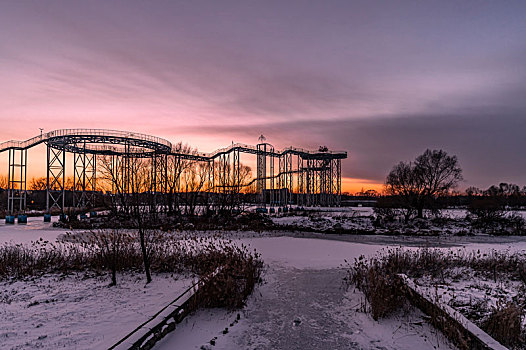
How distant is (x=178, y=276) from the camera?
8062 mm

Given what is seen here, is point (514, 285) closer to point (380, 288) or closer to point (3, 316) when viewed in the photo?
point (380, 288)

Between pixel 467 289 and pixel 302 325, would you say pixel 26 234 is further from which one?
pixel 467 289

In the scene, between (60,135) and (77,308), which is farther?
(60,135)

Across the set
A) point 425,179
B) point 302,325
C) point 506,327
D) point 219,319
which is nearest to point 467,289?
point 506,327

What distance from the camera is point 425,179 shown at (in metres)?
35.2

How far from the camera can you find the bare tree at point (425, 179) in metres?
33.7

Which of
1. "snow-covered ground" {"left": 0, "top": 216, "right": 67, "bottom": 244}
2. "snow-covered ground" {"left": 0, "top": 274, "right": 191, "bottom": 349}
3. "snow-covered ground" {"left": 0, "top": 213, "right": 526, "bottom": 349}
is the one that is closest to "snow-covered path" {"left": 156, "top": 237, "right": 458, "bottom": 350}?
"snow-covered ground" {"left": 0, "top": 213, "right": 526, "bottom": 349}

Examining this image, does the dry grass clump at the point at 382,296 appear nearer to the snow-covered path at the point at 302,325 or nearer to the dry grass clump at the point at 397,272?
the dry grass clump at the point at 397,272

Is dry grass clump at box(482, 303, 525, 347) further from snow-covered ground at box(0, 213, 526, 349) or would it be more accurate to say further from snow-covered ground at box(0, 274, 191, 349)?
snow-covered ground at box(0, 274, 191, 349)

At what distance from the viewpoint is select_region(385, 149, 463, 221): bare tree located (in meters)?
33.7

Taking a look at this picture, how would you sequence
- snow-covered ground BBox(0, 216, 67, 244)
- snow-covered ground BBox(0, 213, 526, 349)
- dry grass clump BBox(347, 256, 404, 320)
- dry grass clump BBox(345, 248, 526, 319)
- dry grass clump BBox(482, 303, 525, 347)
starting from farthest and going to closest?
snow-covered ground BBox(0, 216, 67, 244) → dry grass clump BBox(345, 248, 526, 319) → dry grass clump BBox(347, 256, 404, 320) → snow-covered ground BBox(0, 213, 526, 349) → dry grass clump BBox(482, 303, 525, 347)

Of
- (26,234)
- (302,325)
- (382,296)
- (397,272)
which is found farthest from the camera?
(26,234)

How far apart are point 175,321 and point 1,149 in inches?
1638

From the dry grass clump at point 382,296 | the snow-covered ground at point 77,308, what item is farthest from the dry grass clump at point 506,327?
the snow-covered ground at point 77,308
